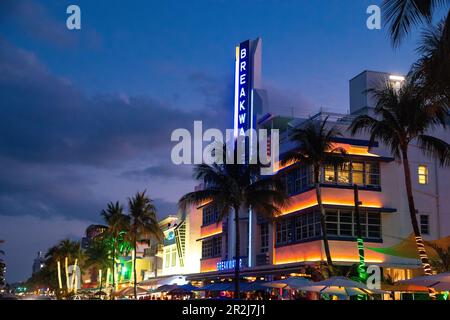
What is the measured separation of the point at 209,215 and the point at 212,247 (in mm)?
3368

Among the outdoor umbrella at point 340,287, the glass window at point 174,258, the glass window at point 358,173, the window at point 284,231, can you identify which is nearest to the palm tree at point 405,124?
the outdoor umbrella at point 340,287

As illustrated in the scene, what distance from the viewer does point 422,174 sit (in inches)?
1577

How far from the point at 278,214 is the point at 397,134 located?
15.1 m

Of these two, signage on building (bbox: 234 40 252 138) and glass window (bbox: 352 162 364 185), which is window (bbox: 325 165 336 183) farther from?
signage on building (bbox: 234 40 252 138)

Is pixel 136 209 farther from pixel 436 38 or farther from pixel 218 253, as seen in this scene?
pixel 436 38

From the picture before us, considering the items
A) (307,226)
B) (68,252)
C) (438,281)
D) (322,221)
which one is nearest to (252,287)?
(307,226)

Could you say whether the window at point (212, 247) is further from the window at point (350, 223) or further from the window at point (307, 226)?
the window at point (350, 223)

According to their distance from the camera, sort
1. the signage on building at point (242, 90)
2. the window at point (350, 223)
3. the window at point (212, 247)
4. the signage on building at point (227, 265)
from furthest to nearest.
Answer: the window at point (212, 247) < the signage on building at point (242, 90) < the signage on building at point (227, 265) < the window at point (350, 223)

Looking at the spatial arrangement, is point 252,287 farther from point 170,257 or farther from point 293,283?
point 170,257

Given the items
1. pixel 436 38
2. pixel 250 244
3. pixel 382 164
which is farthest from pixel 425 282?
pixel 250 244

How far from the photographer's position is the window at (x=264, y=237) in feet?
149

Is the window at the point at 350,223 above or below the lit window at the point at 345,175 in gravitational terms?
below

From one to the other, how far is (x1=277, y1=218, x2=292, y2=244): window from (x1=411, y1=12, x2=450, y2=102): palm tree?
24.8 meters

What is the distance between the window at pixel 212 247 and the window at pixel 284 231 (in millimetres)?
14327
